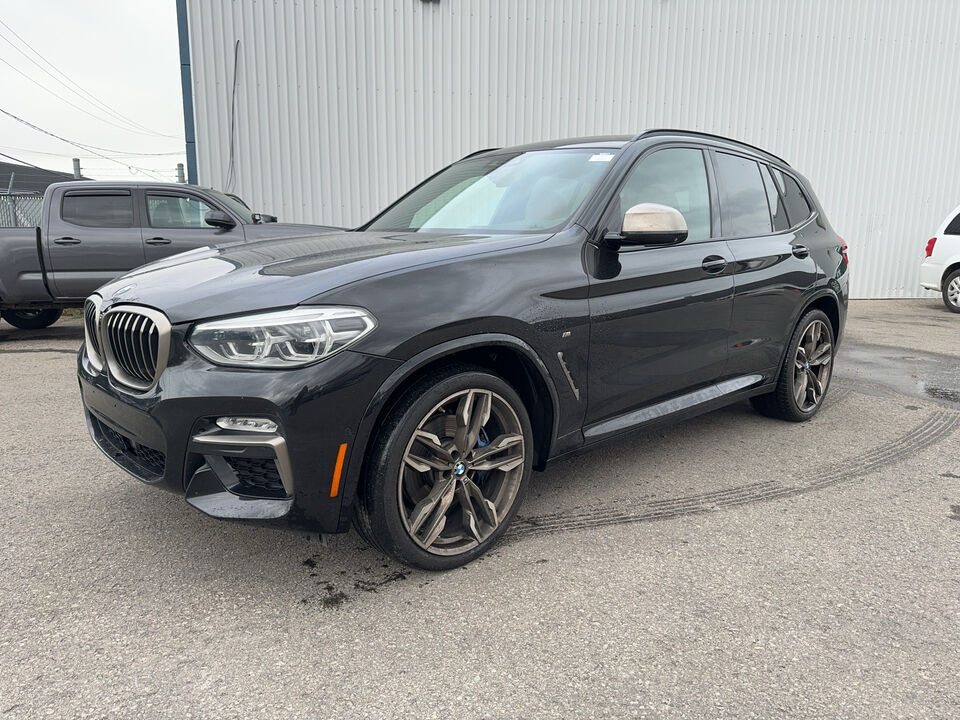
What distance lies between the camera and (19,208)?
12812 mm

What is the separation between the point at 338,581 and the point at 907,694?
1801mm

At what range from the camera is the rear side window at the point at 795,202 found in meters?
4.45

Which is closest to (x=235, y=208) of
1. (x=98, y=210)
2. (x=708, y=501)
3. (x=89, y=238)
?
(x=98, y=210)

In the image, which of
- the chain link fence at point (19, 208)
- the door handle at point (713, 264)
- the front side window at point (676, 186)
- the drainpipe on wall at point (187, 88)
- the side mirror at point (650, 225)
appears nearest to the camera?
the side mirror at point (650, 225)

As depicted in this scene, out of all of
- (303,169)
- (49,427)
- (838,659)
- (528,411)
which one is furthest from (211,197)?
(838,659)

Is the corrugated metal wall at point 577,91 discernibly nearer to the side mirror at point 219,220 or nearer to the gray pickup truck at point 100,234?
the gray pickup truck at point 100,234

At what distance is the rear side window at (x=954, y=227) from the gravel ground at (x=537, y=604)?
31.1 feet

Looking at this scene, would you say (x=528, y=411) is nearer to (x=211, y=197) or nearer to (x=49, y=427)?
(x=49, y=427)

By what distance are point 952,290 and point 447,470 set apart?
11980mm

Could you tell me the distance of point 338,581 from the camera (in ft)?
8.31

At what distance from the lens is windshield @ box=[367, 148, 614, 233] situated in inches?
123

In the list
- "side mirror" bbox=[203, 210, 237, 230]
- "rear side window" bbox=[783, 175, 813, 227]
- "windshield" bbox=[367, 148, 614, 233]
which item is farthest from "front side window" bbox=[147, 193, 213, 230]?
"rear side window" bbox=[783, 175, 813, 227]

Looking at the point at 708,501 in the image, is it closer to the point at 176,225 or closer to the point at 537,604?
the point at 537,604

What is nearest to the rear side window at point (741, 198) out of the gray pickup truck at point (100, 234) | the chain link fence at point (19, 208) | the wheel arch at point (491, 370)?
the wheel arch at point (491, 370)
